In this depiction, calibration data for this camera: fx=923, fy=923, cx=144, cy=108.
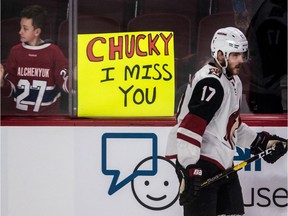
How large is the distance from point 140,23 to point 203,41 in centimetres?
35

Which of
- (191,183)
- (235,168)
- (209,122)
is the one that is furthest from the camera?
(235,168)

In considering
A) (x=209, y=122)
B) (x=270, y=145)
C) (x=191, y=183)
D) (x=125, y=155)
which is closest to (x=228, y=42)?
(x=209, y=122)

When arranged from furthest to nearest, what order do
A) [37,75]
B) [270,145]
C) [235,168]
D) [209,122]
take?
[37,75] → [270,145] → [235,168] → [209,122]

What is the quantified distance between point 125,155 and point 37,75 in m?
0.68

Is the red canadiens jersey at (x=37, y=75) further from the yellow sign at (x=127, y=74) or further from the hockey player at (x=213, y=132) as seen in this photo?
the hockey player at (x=213, y=132)

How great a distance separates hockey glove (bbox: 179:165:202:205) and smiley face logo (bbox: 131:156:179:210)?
541mm

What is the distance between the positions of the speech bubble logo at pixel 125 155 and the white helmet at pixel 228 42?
67 centimetres

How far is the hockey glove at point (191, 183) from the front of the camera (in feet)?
14.3

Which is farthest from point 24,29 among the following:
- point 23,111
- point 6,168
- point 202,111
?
point 202,111

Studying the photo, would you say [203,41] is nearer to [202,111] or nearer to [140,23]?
[140,23]

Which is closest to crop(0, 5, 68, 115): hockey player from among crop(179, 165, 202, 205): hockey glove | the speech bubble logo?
the speech bubble logo

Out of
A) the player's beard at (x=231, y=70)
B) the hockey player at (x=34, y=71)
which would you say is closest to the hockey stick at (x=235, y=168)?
the player's beard at (x=231, y=70)

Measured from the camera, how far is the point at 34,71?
5125 mm

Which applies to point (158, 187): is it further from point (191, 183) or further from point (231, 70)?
point (231, 70)
